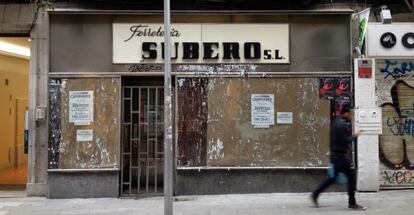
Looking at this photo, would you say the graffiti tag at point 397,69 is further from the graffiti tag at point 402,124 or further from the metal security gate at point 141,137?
the metal security gate at point 141,137

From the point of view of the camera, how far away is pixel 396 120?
1135 cm

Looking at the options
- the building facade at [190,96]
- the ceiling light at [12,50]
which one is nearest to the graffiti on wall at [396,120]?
the building facade at [190,96]

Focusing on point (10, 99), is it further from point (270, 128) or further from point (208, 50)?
point (270, 128)

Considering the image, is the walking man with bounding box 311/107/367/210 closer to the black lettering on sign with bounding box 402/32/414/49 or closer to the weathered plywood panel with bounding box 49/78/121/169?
the black lettering on sign with bounding box 402/32/414/49

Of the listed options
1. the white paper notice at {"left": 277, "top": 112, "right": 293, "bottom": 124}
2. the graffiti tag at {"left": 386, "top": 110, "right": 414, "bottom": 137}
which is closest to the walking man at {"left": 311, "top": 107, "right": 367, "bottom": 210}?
the white paper notice at {"left": 277, "top": 112, "right": 293, "bottom": 124}

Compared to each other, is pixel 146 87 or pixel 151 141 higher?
pixel 146 87

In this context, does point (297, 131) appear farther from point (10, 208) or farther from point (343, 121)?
point (10, 208)

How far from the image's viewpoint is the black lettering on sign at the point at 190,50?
37.2 feet

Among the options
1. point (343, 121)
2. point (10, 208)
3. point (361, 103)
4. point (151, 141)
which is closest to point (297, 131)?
point (361, 103)

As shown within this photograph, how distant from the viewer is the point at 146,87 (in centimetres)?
1138

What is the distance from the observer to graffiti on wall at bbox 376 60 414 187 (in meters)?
11.3

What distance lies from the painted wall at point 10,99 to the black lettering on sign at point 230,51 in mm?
7584

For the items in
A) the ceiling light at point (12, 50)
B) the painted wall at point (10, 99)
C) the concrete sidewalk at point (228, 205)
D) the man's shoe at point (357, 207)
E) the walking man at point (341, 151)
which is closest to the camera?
the walking man at point (341, 151)

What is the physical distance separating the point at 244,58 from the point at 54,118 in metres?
4.31
